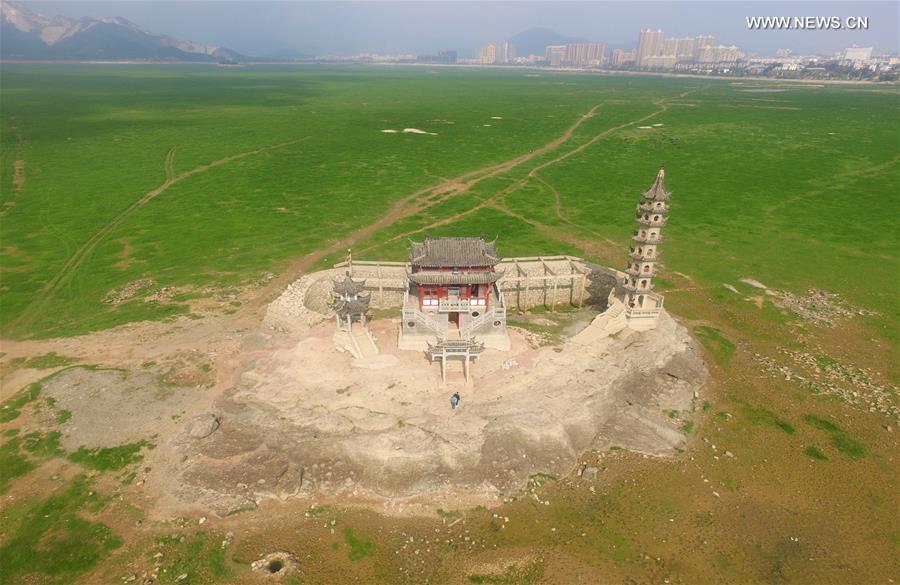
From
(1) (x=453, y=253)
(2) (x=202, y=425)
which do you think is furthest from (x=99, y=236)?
(1) (x=453, y=253)

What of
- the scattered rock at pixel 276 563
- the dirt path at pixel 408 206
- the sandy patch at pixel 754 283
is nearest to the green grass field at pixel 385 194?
the sandy patch at pixel 754 283

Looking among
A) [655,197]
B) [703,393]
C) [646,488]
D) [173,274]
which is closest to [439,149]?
[173,274]

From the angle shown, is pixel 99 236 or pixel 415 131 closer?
pixel 99 236

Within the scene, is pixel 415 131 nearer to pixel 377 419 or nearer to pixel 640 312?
pixel 640 312

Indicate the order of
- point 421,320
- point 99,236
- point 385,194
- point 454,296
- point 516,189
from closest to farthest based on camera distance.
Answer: point 421,320 → point 454,296 → point 99,236 → point 385,194 → point 516,189

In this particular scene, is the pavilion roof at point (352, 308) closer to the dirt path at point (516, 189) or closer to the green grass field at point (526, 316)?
the green grass field at point (526, 316)

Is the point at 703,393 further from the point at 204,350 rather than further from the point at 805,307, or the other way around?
the point at 204,350
